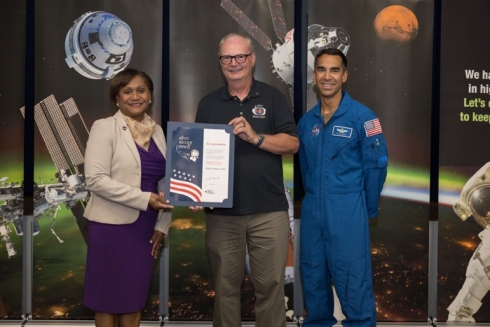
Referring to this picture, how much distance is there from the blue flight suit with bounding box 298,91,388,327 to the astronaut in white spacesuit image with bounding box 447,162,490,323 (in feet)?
3.46

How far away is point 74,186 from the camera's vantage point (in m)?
3.77

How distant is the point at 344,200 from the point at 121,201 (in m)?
1.08

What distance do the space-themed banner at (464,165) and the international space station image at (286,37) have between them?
67 centimetres

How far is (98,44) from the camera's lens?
3727 millimetres

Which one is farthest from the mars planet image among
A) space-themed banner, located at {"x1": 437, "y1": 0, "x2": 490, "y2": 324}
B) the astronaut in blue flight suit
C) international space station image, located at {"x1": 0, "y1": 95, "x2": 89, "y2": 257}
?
international space station image, located at {"x1": 0, "y1": 95, "x2": 89, "y2": 257}

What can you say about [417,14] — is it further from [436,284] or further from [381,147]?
[436,284]

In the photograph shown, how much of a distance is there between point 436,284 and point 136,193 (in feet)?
7.13

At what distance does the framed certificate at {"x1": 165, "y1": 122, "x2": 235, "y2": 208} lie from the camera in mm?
2742

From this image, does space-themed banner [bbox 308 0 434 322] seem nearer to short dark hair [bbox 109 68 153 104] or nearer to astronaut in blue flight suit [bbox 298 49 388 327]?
astronaut in blue flight suit [bbox 298 49 388 327]

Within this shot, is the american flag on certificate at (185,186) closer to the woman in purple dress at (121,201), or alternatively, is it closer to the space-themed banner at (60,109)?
the woman in purple dress at (121,201)

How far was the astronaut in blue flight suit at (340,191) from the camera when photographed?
2971 mm

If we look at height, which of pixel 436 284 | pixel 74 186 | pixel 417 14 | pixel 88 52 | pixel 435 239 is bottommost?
pixel 436 284

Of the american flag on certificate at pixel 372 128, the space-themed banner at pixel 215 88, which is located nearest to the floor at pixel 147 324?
the space-themed banner at pixel 215 88

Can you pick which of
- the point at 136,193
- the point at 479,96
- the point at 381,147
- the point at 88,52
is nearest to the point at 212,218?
the point at 136,193
